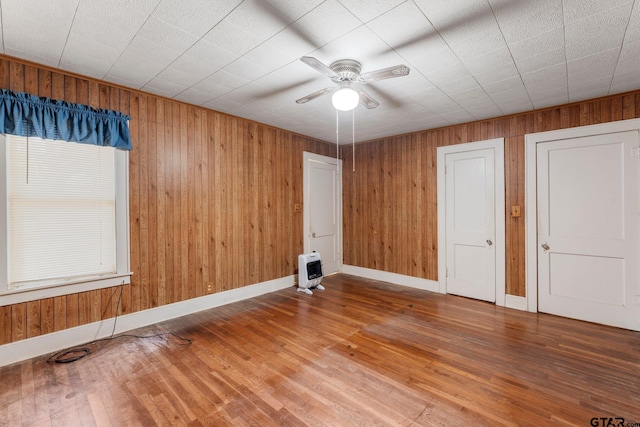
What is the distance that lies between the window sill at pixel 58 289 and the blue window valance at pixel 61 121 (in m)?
1.36

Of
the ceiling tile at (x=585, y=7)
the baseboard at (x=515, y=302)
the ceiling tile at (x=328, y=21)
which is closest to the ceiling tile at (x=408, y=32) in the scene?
the ceiling tile at (x=328, y=21)

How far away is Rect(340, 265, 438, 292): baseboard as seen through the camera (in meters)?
4.65

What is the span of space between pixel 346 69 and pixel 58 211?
2.96 m

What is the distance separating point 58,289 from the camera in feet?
8.73

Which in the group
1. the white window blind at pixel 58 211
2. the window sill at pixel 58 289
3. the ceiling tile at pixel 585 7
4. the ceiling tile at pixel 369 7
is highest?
the ceiling tile at pixel 369 7

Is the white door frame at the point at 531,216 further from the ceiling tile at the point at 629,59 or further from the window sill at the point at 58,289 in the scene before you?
the window sill at the point at 58,289

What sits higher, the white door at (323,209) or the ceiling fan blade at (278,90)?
the ceiling fan blade at (278,90)

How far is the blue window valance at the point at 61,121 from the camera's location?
2.41m

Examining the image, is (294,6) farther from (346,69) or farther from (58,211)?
(58,211)

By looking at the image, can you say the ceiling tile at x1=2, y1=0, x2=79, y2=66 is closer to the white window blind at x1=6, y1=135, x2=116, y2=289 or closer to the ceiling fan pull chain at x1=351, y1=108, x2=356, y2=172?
the white window blind at x1=6, y1=135, x2=116, y2=289

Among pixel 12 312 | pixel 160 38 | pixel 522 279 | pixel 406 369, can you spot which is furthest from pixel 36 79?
pixel 522 279

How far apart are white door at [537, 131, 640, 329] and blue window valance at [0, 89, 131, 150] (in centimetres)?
501

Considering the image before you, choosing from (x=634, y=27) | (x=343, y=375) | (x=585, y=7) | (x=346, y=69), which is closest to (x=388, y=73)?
(x=346, y=69)

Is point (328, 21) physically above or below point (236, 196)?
above
